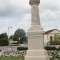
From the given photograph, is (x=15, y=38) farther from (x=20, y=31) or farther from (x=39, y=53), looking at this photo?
(x=39, y=53)

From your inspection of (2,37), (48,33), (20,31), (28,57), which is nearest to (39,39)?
(28,57)

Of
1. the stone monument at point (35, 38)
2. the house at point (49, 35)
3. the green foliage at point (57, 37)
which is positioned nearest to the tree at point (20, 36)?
the house at point (49, 35)

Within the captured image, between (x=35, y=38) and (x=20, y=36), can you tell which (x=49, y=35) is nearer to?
(x=20, y=36)

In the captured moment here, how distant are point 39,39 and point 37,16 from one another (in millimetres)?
1749

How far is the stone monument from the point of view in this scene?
16203mm

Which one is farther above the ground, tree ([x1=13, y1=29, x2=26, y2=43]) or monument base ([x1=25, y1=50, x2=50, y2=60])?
tree ([x1=13, y1=29, x2=26, y2=43])

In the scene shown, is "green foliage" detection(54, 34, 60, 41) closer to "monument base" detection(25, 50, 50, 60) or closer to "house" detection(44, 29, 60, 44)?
"house" detection(44, 29, 60, 44)

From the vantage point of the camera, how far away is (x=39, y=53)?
16.3 m

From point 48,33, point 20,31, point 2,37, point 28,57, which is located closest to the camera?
point 28,57

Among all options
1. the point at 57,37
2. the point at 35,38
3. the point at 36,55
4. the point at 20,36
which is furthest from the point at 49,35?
the point at 36,55

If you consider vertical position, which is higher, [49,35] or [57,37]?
[49,35]

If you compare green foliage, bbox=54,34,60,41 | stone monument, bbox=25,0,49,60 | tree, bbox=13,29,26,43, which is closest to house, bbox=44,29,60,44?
green foliage, bbox=54,34,60,41

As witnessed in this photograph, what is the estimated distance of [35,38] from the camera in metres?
16.5

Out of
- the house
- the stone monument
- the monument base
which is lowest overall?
the monument base
